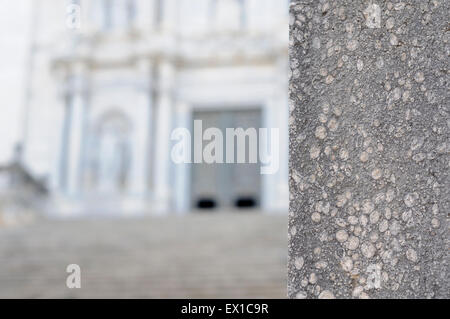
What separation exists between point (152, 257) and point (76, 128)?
996 centimetres

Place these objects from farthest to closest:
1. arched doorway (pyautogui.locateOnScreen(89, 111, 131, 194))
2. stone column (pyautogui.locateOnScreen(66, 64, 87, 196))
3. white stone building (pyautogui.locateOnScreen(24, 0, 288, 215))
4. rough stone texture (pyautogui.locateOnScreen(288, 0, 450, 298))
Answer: stone column (pyautogui.locateOnScreen(66, 64, 87, 196)) → arched doorway (pyautogui.locateOnScreen(89, 111, 131, 194)) → white stone building (pyautogui.locateOnScreen(24, 0, 288, 215)) → rough stone texture (pyautogui.locateOnScreen(288, 0, 450, 298))

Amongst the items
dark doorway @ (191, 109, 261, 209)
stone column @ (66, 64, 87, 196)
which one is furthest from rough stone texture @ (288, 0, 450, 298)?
stone column @ (66, 64, 87, 196)

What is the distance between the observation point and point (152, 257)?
28.5 feet

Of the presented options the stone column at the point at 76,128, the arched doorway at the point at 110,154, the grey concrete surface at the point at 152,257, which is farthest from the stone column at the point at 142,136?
the grey concrete surface at the point at 152,257

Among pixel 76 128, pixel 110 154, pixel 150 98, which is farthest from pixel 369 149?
pixel 76 128

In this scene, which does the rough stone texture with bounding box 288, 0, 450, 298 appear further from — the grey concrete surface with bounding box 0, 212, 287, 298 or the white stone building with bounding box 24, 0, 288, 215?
the white stone building with bounding box 24, 0, 288, 215

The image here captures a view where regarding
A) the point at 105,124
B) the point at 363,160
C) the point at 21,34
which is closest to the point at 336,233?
the point at 363,160

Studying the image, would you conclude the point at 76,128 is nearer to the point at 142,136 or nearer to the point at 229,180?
the point at 142,136

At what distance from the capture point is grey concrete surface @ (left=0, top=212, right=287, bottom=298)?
22.4 ft

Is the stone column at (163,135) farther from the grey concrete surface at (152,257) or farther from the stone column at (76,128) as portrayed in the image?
the grey concrete surface at (152,257)

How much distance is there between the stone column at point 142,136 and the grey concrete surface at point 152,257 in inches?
167

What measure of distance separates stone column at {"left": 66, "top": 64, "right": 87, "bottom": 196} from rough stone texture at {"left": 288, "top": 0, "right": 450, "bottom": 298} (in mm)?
→ 16270

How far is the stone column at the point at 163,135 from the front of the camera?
17.1 metres

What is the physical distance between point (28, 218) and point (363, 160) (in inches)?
525
